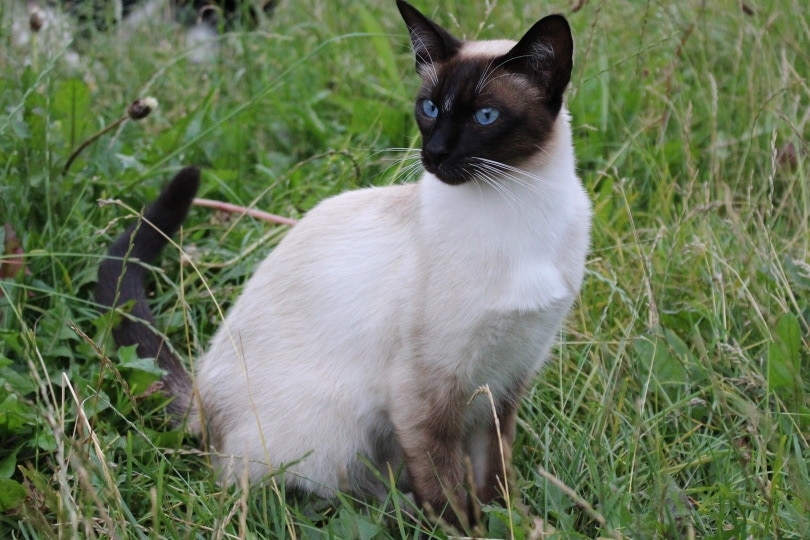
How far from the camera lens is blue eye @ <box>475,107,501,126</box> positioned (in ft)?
6.45

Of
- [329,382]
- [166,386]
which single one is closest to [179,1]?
[166,386]

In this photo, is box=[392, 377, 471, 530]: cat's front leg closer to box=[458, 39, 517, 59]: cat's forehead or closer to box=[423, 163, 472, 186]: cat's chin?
box=[423, 163, 472, 186]: cat's chin

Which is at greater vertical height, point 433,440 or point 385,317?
point 385,317

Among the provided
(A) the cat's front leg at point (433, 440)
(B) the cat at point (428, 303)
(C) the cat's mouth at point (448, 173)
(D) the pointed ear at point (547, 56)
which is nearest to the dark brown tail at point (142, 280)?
(B) the cat at point (428, 303)

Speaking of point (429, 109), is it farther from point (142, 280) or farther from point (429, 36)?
point (142, 280)

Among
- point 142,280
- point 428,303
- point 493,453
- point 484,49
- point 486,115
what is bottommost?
point 493,453

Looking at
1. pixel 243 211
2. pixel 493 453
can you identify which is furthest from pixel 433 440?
pixel 243 211

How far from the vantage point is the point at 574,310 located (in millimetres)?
2793

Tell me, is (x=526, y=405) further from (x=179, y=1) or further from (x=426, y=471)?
(x=179, y=1)

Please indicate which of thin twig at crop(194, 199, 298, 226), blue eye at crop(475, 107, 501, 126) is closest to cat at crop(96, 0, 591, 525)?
blue eye at crop(475, 107, 501, 126)

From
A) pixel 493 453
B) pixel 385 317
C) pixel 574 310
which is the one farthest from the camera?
pixel 574 310

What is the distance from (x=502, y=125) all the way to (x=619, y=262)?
3.56 feet

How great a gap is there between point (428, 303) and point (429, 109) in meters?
0.42

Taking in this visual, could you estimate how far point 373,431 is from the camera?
7.55 ft
